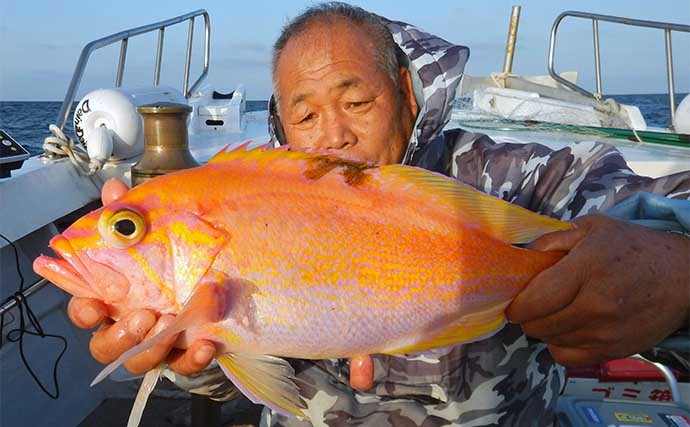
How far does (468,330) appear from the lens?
1.34 metres

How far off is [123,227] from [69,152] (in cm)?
239

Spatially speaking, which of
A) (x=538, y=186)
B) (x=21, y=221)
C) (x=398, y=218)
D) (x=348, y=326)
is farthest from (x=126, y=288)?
(x=21, y=221)

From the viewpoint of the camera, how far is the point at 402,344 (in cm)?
134

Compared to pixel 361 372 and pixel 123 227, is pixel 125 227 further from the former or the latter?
pixel 361 372

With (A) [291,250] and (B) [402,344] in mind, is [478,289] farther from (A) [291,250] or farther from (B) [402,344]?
(A) [291,250]

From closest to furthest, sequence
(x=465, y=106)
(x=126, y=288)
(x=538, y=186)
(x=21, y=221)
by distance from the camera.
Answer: (x=126, y=288) → (x=538, y=186) → (x=21, y=221) → (x=465, y=106)

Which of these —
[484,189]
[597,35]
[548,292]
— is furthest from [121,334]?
[597,35]

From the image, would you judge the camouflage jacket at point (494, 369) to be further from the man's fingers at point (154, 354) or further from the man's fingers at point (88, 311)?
the man's fingers at point (88, 311)

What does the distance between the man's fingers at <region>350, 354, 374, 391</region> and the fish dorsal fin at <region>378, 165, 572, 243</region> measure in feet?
1.96

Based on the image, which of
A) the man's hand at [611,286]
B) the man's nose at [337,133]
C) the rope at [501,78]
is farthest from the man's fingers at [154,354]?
the rope at [501,78]

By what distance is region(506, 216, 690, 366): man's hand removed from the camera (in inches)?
48.3

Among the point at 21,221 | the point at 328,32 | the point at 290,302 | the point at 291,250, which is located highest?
the point at 328,32

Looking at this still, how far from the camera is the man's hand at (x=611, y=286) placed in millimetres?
1228

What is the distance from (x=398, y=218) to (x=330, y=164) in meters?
0.24
